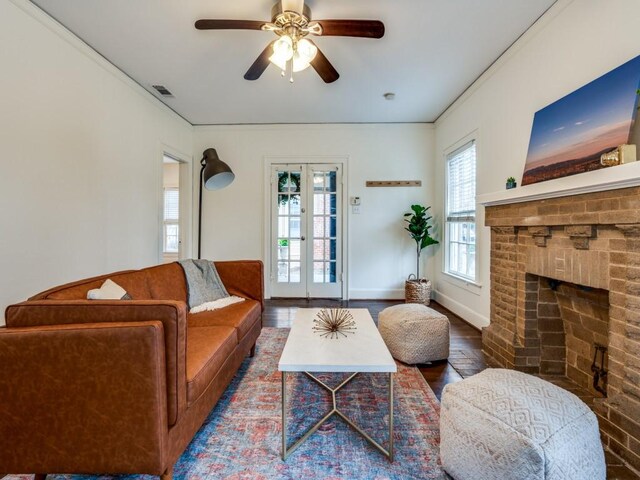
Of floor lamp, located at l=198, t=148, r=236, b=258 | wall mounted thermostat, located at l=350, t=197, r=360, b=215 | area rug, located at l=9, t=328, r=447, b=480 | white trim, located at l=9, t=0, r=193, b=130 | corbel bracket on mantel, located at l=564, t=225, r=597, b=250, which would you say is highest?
white trim, located at l=9, t=0, r=193, b=130

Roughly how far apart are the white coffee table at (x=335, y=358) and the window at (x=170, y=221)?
5.32m

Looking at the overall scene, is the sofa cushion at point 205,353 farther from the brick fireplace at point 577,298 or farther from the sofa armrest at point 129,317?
the brick fireplace at point 577,298

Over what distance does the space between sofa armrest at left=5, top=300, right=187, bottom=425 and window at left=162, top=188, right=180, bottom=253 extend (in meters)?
5.54

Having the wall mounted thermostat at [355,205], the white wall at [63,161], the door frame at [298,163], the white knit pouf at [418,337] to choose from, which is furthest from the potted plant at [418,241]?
the white wall at [63,161]

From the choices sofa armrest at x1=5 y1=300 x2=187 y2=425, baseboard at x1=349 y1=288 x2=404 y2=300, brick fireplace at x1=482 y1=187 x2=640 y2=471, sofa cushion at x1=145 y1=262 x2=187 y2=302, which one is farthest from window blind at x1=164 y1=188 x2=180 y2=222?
brick fireplace at x1=482 y1=187 x2=640 y2=471

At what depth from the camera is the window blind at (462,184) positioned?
3711 millimetres

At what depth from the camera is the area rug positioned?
4.79 feet

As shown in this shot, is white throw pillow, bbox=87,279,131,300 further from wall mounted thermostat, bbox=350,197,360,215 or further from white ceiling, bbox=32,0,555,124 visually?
wall mounted thermostat, bbox=350,197,360,215

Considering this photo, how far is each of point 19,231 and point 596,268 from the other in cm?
365

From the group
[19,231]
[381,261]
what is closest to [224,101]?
[19,231]

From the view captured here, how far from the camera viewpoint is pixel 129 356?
1193 mm

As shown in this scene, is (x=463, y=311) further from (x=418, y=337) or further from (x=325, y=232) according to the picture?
(x=325, y=232)

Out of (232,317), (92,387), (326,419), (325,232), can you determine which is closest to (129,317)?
(92,387)

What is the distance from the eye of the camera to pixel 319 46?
Result: 9.10 ft
